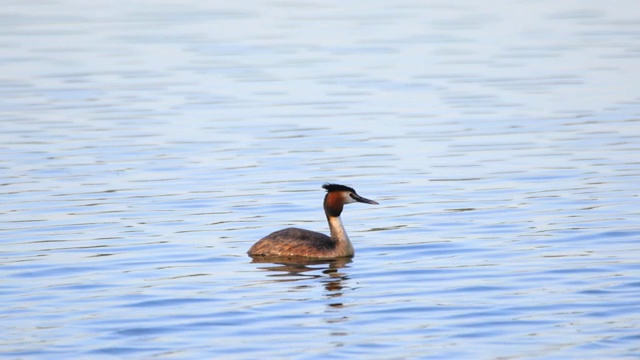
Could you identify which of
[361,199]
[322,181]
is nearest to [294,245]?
[361,199]

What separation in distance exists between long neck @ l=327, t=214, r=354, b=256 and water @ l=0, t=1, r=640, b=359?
0.24 meters

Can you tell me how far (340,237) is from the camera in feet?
53.8

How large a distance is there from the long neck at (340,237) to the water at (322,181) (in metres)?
0.24

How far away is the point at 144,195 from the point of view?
19.8 metres

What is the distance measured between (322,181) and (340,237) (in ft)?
13.7

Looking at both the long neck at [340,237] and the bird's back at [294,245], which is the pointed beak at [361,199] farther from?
the bird's back at [294,245]

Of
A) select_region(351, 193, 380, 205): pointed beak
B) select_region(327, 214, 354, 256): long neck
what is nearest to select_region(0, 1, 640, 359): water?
select_region(327, 214, 354, 256): long neck

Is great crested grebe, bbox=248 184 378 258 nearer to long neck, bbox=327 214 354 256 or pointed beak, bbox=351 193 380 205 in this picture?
long neck, bbox=327 214 354 256

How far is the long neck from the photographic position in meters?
16.2

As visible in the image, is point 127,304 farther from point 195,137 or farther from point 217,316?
point 195,137

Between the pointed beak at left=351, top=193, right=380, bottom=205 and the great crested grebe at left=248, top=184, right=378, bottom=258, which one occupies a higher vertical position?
the pointed beak at left=351, top=193, right=380, bottom=205

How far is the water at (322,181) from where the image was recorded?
12680 mm

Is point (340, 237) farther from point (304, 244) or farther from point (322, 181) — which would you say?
point (322, 181)

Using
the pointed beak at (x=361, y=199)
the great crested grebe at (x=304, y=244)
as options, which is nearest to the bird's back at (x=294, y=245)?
the great crested grebe at (x=304, y=244)
